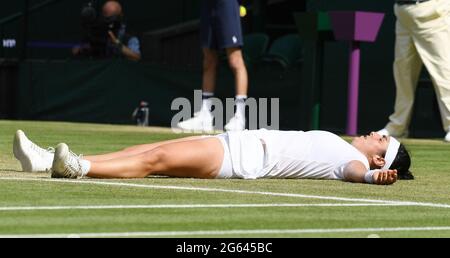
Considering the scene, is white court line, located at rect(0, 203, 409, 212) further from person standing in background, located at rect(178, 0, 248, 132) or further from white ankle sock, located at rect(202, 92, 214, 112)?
white ankle sock, located at rect(202, 92, 214, 112)

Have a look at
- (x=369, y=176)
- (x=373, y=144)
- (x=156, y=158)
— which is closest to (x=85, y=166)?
(x=156, y=158)

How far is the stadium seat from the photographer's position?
18803mm

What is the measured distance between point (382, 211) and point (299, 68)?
10411 mm

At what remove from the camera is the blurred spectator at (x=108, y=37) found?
68.0 feet

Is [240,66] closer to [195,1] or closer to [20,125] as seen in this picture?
[20,125]

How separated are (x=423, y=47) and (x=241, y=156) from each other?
6.46 meters

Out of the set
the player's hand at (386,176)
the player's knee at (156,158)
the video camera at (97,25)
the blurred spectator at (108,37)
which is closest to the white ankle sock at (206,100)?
the blurred spectator at (108,37)

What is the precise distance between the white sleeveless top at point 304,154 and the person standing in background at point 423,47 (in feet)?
18.1

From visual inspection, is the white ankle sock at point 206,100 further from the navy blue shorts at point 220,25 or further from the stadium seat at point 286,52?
the stadium seat at point 286,52

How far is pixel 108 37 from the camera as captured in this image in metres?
21.1

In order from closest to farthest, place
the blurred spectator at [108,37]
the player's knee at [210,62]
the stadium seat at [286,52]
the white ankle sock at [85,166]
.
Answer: the white ankle sock at [85,166] → the player's knee at [210,62] → the stadium seat at [286,52] → the blurred spectator at [108,37]

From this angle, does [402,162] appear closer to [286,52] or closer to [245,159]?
[245,159]

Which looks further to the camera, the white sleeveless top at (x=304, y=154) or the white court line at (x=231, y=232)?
the white sleeveless top at (x=304, y=154)
